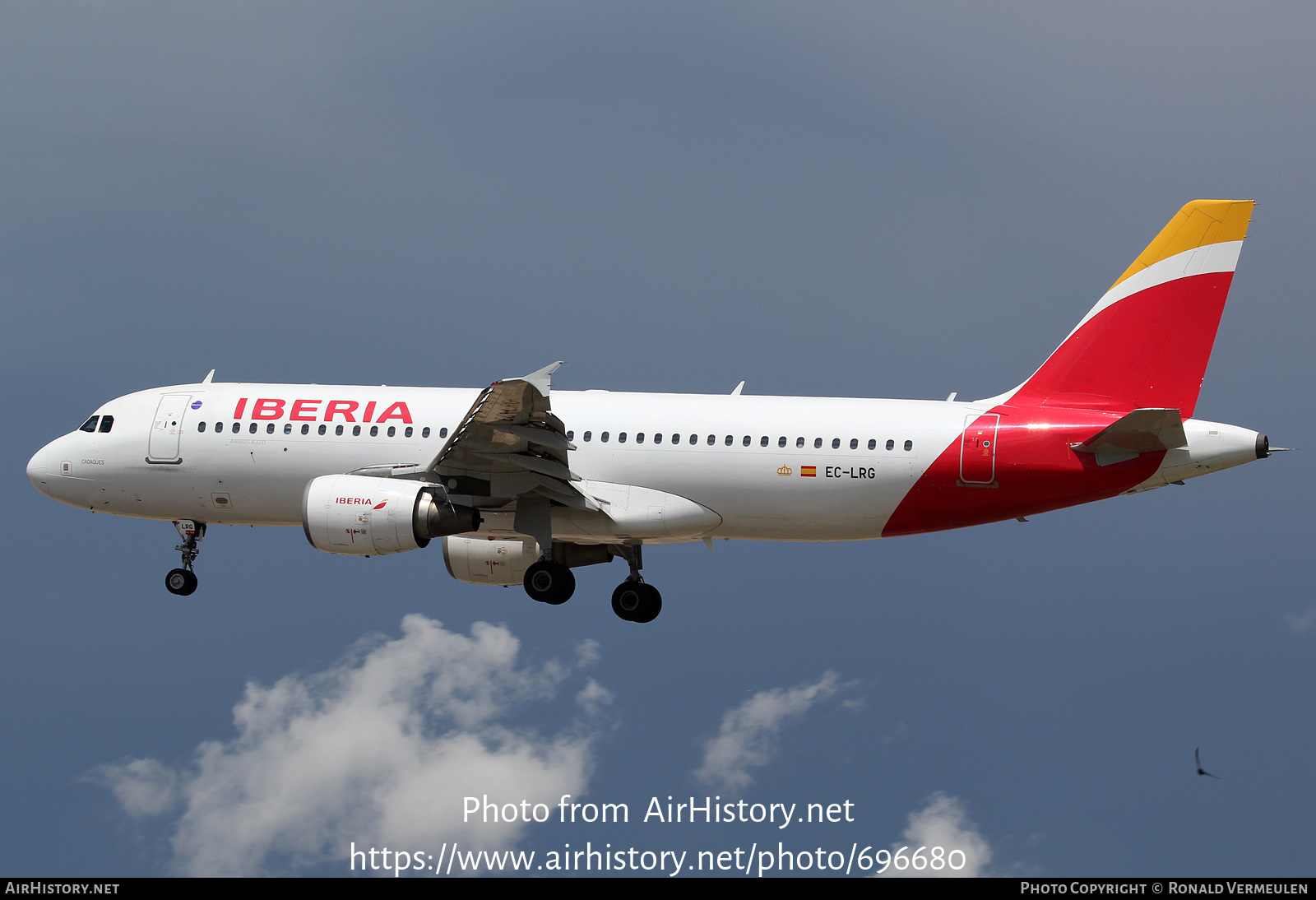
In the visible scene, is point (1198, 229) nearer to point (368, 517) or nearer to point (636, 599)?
point (636, 599)

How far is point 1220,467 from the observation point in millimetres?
28578

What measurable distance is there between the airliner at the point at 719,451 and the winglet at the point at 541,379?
0.20 feet

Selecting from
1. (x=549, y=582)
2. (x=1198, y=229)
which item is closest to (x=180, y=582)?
(x=549, y=582)

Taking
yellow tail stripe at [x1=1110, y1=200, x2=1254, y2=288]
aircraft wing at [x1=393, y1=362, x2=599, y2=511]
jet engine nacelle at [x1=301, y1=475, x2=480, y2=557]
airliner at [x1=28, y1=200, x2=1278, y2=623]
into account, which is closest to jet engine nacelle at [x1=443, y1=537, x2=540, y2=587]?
airliner at [x1=28, y1=200, x2=1278, y2=623]

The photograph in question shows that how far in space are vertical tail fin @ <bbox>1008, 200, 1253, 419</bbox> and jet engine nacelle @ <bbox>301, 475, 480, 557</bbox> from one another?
43.5 ft

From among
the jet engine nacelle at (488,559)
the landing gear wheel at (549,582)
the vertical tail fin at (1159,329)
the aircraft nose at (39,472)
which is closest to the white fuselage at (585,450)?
the aircraft nose at (39,472)

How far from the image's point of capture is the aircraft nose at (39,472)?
34500 mm

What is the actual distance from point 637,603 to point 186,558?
11.4m

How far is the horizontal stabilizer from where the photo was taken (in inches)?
1113

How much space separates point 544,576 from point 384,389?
599 centimetres

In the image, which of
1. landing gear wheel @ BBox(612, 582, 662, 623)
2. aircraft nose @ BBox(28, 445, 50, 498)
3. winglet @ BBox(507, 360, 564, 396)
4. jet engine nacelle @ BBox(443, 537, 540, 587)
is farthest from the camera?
jet engine nacelle @ BBox(443, 537, 540, 587)

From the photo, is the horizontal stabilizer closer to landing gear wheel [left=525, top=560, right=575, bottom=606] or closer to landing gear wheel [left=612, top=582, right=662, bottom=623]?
landing gear wheel [left=612, top=582, right=662, bottom=623]

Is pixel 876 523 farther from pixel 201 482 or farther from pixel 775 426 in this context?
pixel 201 482

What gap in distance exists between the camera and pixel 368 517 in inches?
1155
